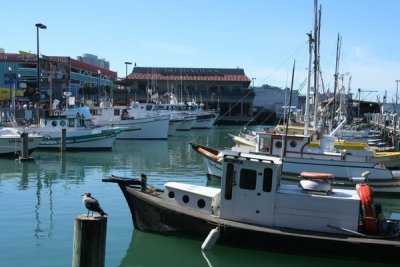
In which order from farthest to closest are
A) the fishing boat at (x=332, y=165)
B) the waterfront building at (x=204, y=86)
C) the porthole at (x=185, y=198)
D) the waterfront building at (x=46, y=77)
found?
the waterfront building at (x=204, y=86) → the waterfront building at (x=46, y=77) → the fishing boat at (x=332, y=165) → the porthole at (x=185, y=198)

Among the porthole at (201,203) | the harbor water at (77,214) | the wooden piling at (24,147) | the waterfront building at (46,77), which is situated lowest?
the harbor water at (77,214)

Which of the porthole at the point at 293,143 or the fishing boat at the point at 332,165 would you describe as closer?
the fishing boat at the point at 332,165

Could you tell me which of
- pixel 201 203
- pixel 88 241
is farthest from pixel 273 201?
pixel 88 241

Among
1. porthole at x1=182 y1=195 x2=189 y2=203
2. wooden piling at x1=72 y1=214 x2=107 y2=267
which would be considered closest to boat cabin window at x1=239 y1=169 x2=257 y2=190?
porthole at x1=182 y1=195 x2=189 y2=203

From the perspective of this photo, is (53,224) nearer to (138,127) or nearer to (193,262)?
(193,262)

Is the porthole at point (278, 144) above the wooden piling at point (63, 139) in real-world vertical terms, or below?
above

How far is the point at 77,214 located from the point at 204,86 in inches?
3288

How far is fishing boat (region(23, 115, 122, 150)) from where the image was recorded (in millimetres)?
36812

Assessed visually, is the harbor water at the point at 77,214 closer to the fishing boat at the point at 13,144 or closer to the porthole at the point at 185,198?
the porthole at the point at 185,198

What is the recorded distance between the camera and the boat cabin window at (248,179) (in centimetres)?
1198

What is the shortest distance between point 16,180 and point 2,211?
7.23 meters

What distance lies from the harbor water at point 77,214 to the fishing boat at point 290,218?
1.23 ft

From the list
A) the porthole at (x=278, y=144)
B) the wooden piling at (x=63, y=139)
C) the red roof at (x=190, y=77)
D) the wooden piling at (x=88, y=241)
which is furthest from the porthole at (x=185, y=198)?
the red roof at (x=190, y=77)

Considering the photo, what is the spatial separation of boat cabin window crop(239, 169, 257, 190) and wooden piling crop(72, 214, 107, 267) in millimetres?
4551
